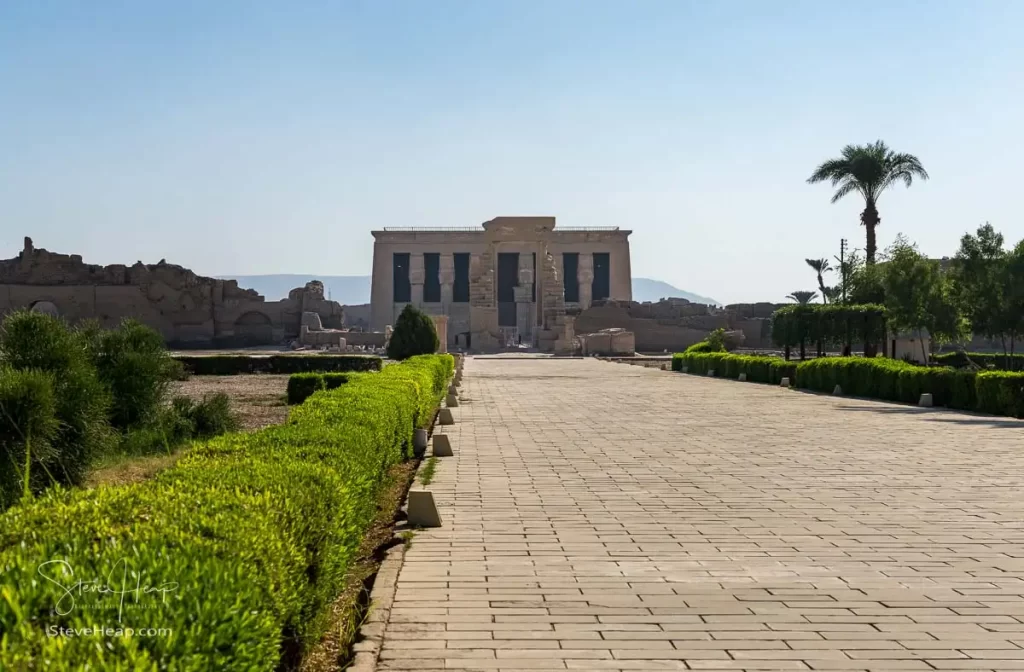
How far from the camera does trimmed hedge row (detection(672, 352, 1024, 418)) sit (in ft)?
50.4

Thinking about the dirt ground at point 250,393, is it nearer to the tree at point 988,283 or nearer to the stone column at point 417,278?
the tree at point 988,283

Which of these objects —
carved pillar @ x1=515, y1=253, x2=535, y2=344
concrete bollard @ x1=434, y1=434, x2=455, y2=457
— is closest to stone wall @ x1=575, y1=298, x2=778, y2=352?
carved pillar @ x1=515, y1=253, x2=535, y2=344

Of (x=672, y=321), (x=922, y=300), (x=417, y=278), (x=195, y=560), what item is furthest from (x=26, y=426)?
(x=417, y=278)

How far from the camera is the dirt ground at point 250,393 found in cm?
Answer: 1540

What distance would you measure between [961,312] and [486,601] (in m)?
21.6

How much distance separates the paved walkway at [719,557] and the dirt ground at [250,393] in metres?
4.72

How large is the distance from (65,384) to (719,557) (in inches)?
255

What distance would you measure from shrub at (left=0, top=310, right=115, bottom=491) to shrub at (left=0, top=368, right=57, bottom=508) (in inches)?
6.2

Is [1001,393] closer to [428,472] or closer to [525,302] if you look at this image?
[428,472]

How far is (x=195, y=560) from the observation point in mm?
2770

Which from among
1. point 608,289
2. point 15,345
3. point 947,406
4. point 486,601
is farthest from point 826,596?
point 608,289

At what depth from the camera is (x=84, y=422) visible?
9078 mm

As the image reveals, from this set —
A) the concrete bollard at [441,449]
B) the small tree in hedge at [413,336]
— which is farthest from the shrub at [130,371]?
the small tree in hedge at [413,336]

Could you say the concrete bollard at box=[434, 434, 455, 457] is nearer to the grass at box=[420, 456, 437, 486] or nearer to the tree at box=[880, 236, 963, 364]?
the grass at box=[420, 456, 437, 486]
